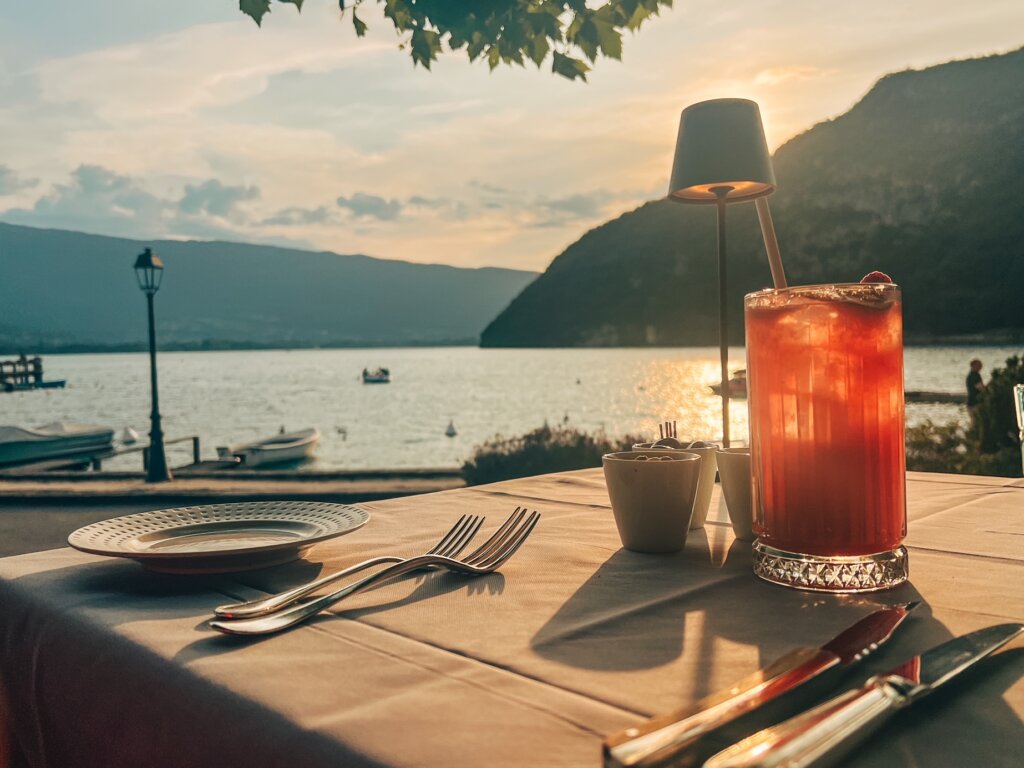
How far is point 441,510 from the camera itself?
1.56m

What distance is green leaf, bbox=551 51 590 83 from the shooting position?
2547 mm

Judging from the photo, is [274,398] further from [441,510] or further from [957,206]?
[441,510]

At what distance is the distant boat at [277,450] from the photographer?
23.9 metres

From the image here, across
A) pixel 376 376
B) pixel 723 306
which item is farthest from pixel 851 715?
pixel 376 376

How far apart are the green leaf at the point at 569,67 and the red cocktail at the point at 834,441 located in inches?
70.7

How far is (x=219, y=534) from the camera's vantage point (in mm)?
1243

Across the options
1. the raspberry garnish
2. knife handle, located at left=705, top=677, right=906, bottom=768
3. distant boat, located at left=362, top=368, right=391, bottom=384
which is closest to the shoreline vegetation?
the raspberry garnish

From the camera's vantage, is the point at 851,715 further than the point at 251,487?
No

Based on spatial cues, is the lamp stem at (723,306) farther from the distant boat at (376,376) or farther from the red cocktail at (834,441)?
the distant boat at (376,376)

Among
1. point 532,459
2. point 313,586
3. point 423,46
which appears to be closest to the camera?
point 313,586

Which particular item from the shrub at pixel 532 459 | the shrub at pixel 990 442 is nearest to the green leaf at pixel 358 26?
the shrub at pixel 990 442

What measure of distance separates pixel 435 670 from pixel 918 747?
40 cm

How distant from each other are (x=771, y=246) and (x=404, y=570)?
0.75 meters

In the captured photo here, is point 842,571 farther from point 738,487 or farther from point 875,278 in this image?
point 875,278
